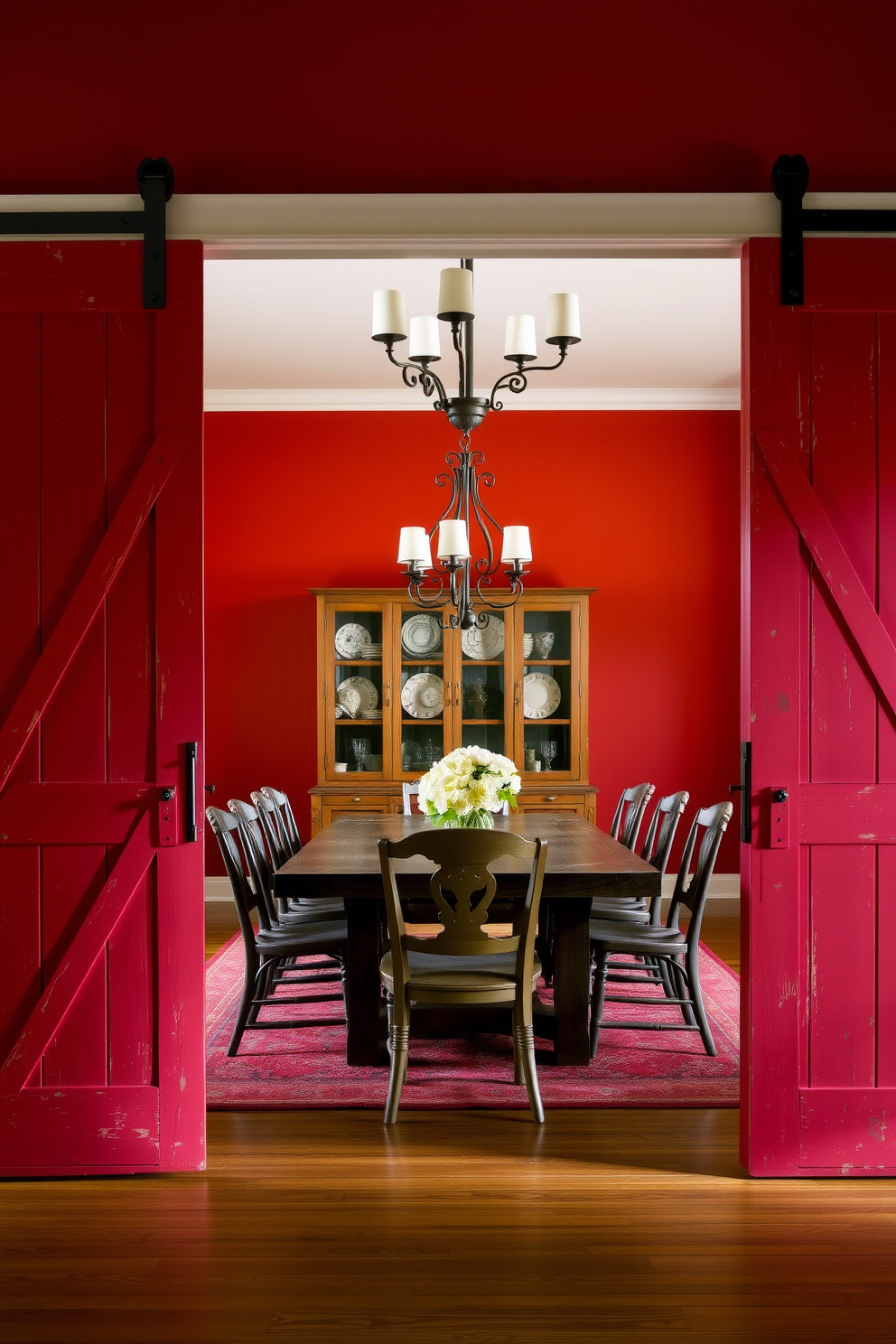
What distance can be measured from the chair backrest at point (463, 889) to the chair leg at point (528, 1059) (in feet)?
0.46

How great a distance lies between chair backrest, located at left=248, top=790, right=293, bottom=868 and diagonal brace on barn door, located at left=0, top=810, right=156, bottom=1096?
1.66 m

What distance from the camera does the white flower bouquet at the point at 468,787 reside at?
3750 mm

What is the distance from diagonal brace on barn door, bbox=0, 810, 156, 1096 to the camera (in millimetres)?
2699

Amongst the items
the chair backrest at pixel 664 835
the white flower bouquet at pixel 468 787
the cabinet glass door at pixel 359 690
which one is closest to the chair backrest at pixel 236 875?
the white flower bouquet at pixel 468 787

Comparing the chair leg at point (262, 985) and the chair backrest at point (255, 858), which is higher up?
the chair backrest at point (255, 858)

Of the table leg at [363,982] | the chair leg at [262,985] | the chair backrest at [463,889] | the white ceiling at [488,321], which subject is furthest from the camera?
the white ceiling at [488,321]

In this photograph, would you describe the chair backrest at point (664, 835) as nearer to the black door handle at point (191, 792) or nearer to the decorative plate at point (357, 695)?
the black door handle at point (191, 792)

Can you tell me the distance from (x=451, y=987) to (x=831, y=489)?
69.6 inches

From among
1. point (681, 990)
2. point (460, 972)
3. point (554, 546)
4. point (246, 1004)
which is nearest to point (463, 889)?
point (460, 972)

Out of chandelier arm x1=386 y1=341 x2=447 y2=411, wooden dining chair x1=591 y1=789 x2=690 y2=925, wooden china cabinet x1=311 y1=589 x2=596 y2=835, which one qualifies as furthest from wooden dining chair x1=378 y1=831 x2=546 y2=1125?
wooden china cabinet x1=311 y1=589 x2=596 y2=835

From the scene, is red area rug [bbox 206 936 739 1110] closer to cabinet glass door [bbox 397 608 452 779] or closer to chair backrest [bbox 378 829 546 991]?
chair backrest [bbox 378 829 546 991]

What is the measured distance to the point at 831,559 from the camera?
9.10 feet

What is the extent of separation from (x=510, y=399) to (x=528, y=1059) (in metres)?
4.51
